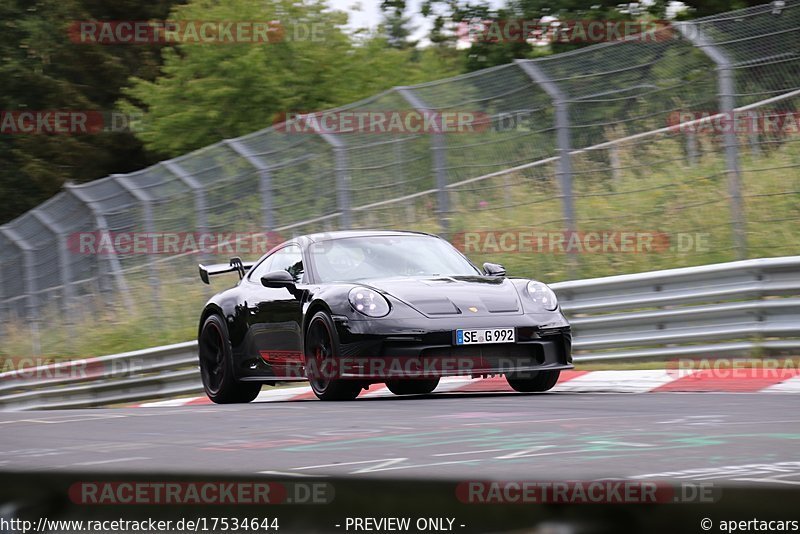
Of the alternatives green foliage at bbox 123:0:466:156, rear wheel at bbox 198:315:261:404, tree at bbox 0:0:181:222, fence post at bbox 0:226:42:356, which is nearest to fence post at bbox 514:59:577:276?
rear wheel at bbox 198:315:261:404

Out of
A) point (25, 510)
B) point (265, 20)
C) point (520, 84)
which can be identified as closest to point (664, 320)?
point (520, 84)

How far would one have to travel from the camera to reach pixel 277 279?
8797 mm

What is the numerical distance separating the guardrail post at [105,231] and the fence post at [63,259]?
2.20 ft

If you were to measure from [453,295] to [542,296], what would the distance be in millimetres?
654

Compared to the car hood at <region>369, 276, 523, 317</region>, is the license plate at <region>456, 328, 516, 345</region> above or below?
below

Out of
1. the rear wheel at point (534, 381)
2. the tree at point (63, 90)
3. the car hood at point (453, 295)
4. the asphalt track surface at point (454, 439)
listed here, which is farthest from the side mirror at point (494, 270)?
the tree at point (63, 90)

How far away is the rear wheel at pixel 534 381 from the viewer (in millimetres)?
8677

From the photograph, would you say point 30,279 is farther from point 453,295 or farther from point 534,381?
point 453,295

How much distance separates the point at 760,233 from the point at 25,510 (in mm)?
9284

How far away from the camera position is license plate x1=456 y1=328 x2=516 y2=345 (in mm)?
7961

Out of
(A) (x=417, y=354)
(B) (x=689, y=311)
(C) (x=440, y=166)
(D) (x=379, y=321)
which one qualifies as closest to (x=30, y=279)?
(C) (x=440, y=166)

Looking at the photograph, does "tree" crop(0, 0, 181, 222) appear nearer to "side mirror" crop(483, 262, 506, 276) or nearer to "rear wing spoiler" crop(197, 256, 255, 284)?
"rear wing spoiler" crop(197, 256, 255, 284)

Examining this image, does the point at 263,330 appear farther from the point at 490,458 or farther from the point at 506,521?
the point at 506,521

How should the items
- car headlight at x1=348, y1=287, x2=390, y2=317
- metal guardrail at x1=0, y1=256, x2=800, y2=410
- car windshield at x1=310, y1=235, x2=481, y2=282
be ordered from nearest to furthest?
car headlight at x1=348, y1=287, x2=390, y2=317
car windshield at x1=310, y1=235, x2=481, y2=282
metal guardrail at x1=0, y1=256, x2=800, y2=410
